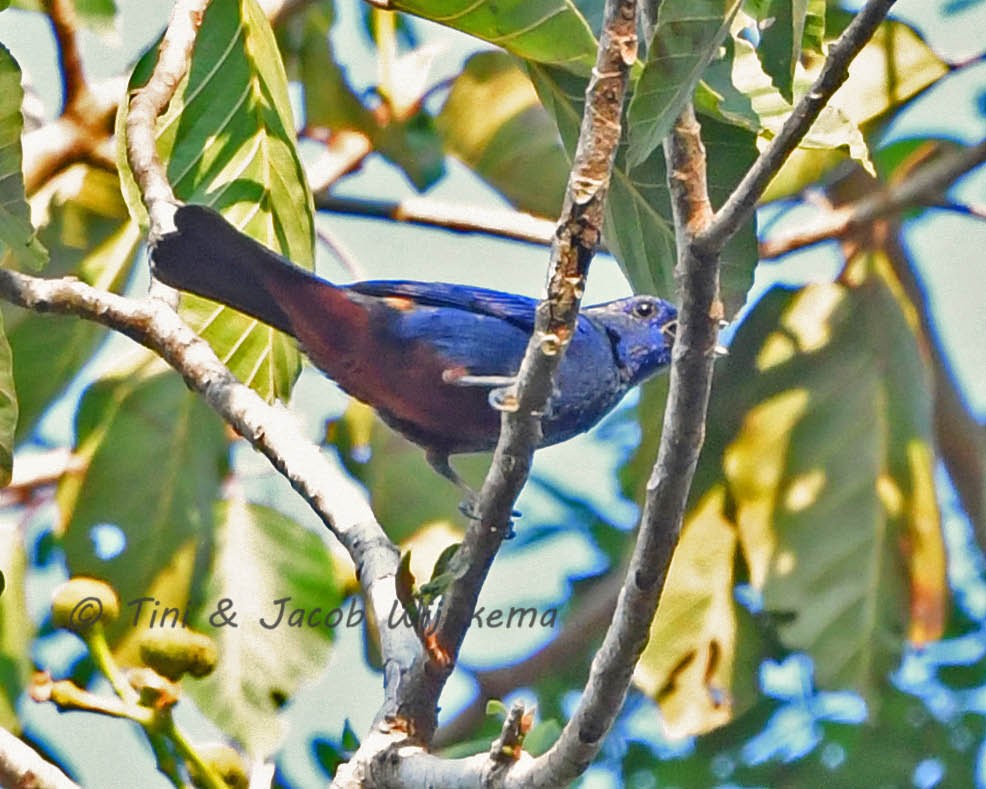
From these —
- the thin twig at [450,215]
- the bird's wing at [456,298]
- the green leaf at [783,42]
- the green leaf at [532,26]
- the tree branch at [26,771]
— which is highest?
the thin twig at [450,215]

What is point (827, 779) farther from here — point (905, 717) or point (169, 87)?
point (169, 87)

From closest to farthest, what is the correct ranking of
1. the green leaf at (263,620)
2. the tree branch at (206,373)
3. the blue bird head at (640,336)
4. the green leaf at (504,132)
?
the tree branch at (206,373) → the green leaf at (263,620) → the blue bird head at (640,336) → the green leaf at (504,132)

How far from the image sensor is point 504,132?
467cm

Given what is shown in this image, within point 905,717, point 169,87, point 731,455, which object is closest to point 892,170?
point 731,455

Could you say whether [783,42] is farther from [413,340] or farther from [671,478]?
[413,340]

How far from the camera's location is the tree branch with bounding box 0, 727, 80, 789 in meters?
2.40

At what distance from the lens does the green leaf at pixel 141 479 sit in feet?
13.7

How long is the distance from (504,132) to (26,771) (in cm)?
278

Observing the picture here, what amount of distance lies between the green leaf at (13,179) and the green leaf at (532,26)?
79cm

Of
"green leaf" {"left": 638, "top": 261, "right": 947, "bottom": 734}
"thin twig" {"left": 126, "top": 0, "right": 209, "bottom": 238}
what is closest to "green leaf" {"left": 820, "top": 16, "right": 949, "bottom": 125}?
"green leaf" {"left": 638, "top": 261, "right": 947, "bottom": 734}

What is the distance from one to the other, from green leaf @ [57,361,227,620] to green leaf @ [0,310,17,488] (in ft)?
3.94

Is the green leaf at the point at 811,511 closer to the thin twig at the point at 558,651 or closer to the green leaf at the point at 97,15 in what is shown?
the thin twig at the point at 558,651

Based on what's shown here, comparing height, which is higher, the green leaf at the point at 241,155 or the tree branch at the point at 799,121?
the green leaf at the point at 241,155

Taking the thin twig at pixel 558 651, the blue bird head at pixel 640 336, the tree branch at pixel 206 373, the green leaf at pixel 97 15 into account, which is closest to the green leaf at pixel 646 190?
the tree branch at pixel 206 373
